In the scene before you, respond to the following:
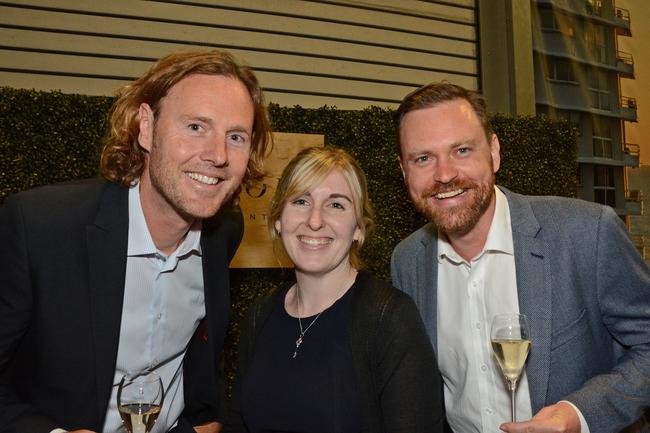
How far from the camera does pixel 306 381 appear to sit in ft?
6.73

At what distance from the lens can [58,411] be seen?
1.97 m

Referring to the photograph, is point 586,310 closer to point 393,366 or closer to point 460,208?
point 460,208

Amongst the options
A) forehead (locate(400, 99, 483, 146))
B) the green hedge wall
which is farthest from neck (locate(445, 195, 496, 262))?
the green hedge wall

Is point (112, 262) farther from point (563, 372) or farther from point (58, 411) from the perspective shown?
point (563, 372)

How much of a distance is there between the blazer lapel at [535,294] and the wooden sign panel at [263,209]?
219cm

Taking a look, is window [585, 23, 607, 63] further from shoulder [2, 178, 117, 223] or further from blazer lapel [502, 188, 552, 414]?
shoulder [2, 178, 117, 223]

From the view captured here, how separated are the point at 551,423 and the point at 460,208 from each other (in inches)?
31.3

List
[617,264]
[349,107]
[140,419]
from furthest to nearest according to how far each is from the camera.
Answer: [349,107]
[617,264]
[140,419]

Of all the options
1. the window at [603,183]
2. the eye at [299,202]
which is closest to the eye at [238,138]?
the eye at [299,202]

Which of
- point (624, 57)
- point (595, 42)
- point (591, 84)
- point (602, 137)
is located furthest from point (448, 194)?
point (595, 42)

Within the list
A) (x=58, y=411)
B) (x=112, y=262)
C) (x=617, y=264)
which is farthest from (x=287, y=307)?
(x=617, y=264)

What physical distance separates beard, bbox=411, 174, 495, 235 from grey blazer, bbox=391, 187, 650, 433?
150 millimetres

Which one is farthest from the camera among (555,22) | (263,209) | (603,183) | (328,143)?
(555,22)

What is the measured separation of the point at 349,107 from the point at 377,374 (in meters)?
4.34
